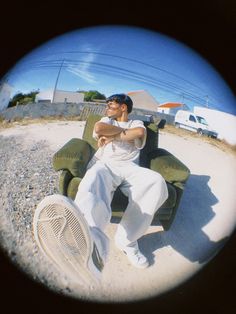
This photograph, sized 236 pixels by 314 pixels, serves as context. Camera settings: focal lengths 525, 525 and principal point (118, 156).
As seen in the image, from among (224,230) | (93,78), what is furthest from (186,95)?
(224,230)

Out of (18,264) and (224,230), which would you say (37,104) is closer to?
(18,264)

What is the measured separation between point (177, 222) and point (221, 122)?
1.33 ft

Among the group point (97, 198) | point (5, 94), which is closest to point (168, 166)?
point (97, 198)

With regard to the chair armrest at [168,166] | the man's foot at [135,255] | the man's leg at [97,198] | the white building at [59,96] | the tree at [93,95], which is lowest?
the man's foot at [135,255]

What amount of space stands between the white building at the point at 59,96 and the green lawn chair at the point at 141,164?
0.08 m

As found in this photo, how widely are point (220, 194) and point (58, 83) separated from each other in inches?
28.3

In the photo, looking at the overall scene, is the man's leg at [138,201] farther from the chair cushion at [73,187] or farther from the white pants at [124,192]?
the chair cushion at [73,187]

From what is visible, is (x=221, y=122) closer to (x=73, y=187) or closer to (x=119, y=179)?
(x=119, y=179)

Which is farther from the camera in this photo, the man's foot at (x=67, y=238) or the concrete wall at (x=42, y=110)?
the concrete wall at (x=42, y=110)

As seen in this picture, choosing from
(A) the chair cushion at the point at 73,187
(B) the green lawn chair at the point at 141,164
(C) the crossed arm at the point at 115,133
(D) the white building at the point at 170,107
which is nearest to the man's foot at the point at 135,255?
(B) the green lawn chair at the point at 141,164

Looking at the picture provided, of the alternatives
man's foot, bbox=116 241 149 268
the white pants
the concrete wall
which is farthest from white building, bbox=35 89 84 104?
man's foot, bbox=116 241 149 268

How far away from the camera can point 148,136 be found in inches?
72.6

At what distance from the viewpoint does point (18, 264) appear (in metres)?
2.11

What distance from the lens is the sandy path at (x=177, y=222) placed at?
188 centimetres
